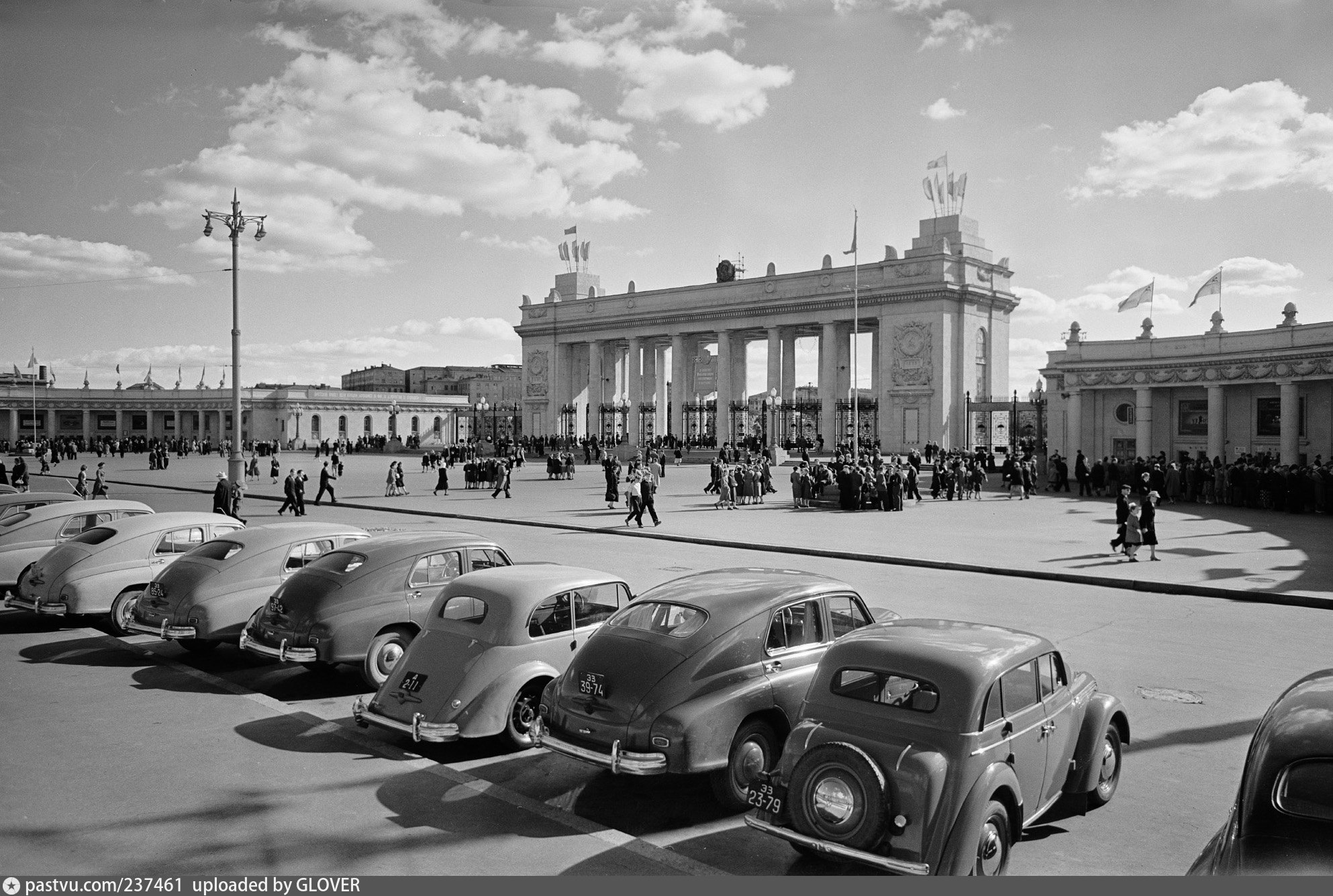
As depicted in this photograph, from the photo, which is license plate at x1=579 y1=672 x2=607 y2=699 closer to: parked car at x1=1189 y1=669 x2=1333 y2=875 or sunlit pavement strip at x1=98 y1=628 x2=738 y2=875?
sunlit pavement strip at x1=98 y1=628 x2=738 y2=875

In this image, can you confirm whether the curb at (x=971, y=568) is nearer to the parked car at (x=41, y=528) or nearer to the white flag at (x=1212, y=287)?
the parked car at (x=41, y=528)

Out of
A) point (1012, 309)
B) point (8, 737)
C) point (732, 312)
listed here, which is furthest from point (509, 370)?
point (8, 737)

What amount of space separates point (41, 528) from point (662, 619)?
1258cm

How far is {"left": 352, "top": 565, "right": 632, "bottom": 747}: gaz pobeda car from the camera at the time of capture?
776 cm

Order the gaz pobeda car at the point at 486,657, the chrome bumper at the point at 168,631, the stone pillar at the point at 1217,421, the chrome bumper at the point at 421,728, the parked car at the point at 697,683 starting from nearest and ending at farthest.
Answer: the parked car at the point at 697,683 → the chrome bumper at the point at 421,728 → the gaz pobeda car at the point at 486,657 → the chrome bumper at the point at 168,631 → the stone pillar at the point at 1217,421

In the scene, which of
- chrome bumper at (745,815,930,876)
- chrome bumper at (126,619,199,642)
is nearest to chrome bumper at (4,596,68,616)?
chrome bumper at (126,619,199,642)

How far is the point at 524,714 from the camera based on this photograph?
8.16 meters

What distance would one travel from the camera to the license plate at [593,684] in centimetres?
693

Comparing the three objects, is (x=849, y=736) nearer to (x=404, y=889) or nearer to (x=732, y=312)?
(x=404, y=889)

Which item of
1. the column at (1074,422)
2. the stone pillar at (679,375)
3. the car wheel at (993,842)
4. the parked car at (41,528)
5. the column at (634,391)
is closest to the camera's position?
the car wheel at (993,842)

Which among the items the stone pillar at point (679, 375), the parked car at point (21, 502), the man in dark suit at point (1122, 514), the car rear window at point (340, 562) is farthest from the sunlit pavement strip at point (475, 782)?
the stone pillar at point (679, 375)

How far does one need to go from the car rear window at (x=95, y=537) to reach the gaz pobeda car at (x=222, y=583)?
6.82 ft

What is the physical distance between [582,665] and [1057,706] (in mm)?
3329

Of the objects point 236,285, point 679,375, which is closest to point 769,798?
point 236,285
